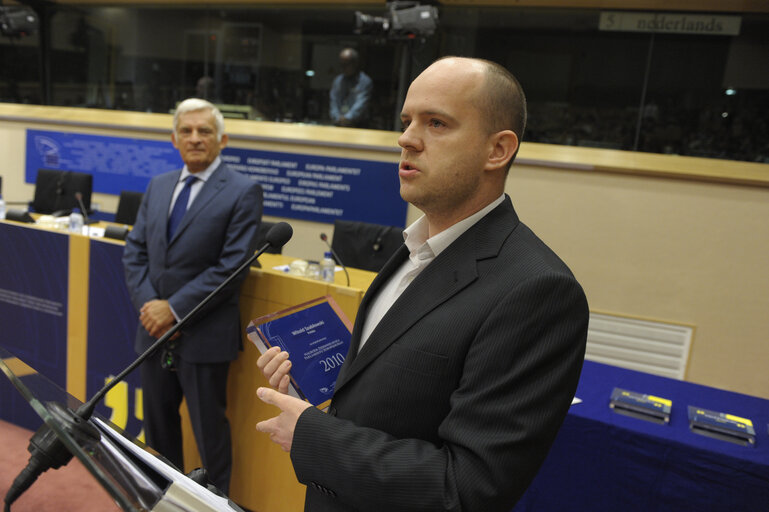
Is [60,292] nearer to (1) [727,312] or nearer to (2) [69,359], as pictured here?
(2) [69,359]

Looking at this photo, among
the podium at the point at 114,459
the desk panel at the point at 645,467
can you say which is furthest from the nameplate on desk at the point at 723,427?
the podium at the point at 114,459

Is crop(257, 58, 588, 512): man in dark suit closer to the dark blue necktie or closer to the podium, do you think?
the podium

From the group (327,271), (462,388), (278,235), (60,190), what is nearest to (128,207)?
(60,190)

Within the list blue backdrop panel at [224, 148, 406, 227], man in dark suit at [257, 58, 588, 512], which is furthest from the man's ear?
blue backdrop panel at [224, 148, 406, 227]

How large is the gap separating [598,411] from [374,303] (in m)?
1.08

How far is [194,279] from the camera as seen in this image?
7.10 ft

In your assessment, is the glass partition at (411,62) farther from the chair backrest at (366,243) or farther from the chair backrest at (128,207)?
the chair backrest at (366,243)

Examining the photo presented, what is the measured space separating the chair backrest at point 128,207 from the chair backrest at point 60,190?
30 cm

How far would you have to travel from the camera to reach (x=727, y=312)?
3816 millimetres

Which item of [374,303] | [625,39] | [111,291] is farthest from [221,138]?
[625,39]

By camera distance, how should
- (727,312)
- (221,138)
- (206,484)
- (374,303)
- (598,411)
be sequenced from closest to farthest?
(206,484) → (374,303) → (598,411) → (221,138) → (727,312)

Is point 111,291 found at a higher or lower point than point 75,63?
lower

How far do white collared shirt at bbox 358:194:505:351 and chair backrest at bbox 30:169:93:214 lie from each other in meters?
4.69

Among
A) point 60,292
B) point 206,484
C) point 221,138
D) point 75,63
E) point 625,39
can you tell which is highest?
point 625,39
